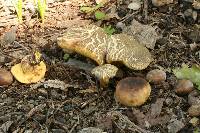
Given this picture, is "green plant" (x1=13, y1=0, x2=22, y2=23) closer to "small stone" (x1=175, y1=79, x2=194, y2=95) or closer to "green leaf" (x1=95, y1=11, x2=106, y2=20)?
"green leaf" (x1=95, y1=11, x2=106, y2=20)

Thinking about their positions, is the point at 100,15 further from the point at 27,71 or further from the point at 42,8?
the point at 27,71

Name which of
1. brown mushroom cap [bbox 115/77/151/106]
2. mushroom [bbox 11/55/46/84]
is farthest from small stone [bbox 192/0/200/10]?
mushroom [bbox 11/55/46/84]

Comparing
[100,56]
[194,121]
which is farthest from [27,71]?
[194,121]

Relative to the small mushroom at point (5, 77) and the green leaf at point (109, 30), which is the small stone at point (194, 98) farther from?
the small mushroom at point (5, 77)

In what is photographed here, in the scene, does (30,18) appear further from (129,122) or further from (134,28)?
(129,122)

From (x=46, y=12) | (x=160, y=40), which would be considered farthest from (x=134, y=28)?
(x=46, y=12)

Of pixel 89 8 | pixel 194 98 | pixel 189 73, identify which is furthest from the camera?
Result: pixel 89 8
